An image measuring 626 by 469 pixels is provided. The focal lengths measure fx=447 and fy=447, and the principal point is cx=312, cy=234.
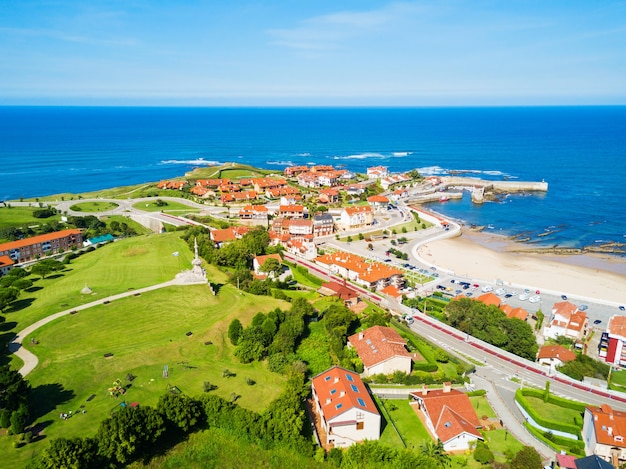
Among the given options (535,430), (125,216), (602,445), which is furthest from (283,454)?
(125,216)

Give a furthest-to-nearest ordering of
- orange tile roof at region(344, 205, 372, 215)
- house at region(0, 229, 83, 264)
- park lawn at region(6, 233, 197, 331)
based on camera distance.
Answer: orange tile roof at region(344, 205, 372, 215) → house at region(0, 229, 83, 264) → park lawn at region(6, 233, 197, 331)

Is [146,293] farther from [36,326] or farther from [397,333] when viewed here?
[397,333]

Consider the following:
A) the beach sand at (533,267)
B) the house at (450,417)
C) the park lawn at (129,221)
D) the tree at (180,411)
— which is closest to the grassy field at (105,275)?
the park lawn at (129,221)

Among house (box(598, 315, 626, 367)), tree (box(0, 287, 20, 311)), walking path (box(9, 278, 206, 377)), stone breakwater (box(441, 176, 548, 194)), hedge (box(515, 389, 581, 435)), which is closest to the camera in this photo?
hedge (box(515, 389, 581, 435))

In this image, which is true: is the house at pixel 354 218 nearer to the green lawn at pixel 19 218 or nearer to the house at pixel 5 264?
the house at pixel 5 264

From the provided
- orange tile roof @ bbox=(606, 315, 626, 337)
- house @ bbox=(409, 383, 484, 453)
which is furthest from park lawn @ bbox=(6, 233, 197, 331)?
orange tile roof @ bbox=(606, 315, 626, 337)

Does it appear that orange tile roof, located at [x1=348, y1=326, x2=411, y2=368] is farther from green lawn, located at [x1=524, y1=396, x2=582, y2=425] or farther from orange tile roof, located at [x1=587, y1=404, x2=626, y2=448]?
orange tile roof, located at [x1=587, y1=404, x2=626, y2=448]
